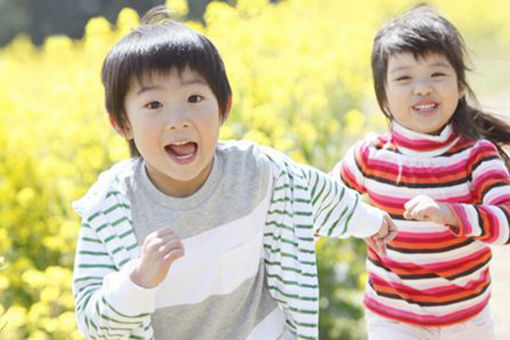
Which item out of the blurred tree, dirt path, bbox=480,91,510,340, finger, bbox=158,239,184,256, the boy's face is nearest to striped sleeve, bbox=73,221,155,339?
finger, bbox=158,239,184,256

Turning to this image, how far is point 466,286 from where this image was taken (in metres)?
3.28

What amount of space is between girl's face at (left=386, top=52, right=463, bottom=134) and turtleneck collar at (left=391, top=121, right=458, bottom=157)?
0.08ft

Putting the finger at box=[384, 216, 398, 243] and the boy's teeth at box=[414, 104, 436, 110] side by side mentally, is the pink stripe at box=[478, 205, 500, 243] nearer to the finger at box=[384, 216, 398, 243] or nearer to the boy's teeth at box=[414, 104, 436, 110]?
the finger at box=[384, 216, 398, 243]

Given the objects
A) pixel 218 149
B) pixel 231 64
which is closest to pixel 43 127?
pixel 231 64

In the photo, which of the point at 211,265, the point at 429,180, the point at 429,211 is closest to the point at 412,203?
the point at 429,211

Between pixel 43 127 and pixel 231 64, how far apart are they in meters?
0.87

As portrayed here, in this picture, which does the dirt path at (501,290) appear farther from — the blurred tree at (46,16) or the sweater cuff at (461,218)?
the blurred tree at (46,16)

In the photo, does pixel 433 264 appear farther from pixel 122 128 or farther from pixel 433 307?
pixel 122 128

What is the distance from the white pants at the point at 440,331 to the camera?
3287mm

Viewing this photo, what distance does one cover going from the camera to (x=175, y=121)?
8.59 feet

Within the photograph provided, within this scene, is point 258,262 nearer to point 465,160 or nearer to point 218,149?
point 218,149

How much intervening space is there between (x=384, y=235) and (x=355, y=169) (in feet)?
1.17

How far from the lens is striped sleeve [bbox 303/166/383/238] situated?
3047mm

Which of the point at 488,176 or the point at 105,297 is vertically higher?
the point at 488,176
